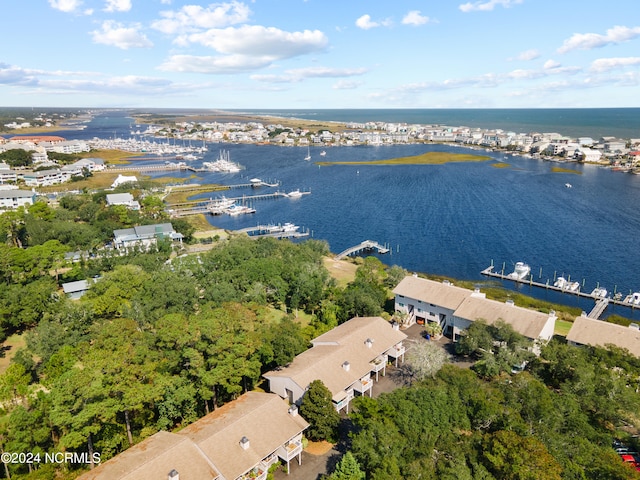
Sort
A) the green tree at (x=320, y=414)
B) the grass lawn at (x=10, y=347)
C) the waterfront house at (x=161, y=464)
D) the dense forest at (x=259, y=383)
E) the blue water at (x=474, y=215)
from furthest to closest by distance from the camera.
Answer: the blue water at (x=474, y=215), the grass lawn at (x=10, y=347), the green tree at (x=320, y=414), the dense forest at (x=259, y=383), the waterfront house at (x=161, y=464)

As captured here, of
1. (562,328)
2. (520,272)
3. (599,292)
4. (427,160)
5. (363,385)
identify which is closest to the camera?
(363,385)

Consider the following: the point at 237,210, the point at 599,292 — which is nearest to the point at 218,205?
the point at 237,210

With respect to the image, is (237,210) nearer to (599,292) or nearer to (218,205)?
(218,205)

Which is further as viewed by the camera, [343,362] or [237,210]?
[237,210]

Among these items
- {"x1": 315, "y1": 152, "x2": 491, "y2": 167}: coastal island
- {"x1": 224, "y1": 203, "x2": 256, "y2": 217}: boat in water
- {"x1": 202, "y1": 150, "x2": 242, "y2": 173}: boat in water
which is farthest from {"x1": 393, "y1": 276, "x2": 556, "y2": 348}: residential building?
{"x1": 315, "y1": 152, "x2": 491, "y2": 167}: coastal island

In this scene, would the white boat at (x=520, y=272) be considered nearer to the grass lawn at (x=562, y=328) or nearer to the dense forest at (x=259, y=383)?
the grass lawn at (x=562, y=328)

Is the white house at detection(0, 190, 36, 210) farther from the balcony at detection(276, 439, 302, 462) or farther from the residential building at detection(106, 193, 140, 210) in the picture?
the balcony at detection(276, 439, 302, 462)

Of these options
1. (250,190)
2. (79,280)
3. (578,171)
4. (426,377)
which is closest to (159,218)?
(79,280)

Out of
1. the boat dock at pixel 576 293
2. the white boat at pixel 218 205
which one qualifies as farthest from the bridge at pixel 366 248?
the white boat at pixel 218 205
